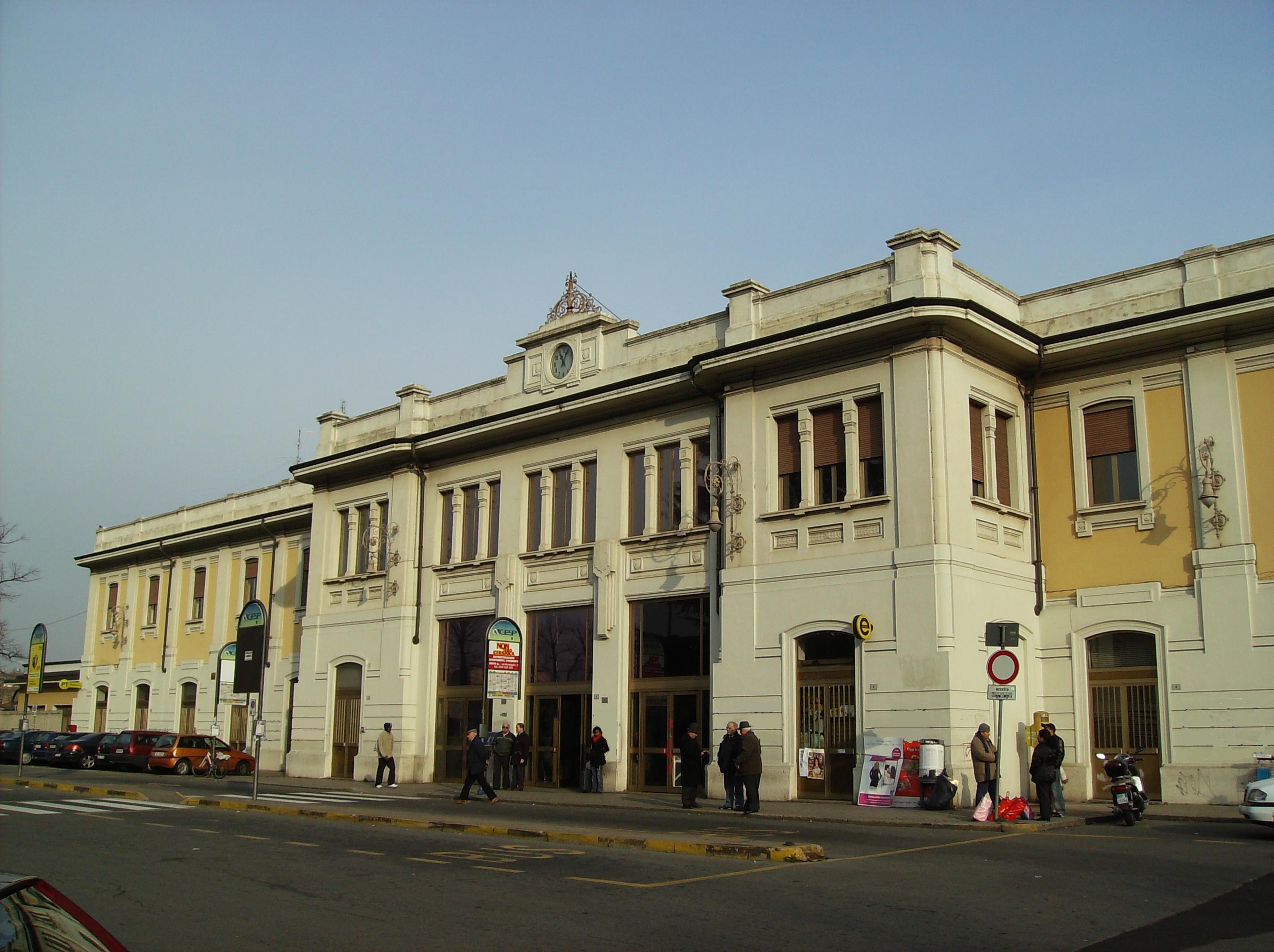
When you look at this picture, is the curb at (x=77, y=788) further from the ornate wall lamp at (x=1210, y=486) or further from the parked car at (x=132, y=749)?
the ornate wall lamp at (x=1210, y=486)

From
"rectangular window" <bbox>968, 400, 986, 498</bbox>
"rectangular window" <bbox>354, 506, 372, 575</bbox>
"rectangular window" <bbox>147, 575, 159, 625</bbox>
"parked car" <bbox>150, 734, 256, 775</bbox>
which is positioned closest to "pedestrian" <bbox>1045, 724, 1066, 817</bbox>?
"rectangular window" <bbox>968, 400, 986, 498</bbox>

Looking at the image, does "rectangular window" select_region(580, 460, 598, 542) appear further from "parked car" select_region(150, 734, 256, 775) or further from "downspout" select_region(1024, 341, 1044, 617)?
"parked car" select_region(150, 734, 256, 775)

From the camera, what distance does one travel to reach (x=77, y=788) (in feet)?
89.4

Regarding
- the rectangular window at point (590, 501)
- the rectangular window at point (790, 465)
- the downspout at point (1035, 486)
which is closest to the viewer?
the downspout at point (1035, 486)

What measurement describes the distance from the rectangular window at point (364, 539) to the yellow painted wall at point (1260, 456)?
24.0 meters

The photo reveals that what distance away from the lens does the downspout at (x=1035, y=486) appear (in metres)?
25.2

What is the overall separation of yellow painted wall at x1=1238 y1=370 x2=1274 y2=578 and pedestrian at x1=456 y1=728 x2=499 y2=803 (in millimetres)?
15779

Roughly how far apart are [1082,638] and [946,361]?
659cm

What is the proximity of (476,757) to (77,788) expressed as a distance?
34.4ft

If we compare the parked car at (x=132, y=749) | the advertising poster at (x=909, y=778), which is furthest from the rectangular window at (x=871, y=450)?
the parked car at (x=132, y=749)

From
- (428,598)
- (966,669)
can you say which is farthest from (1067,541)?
(428,598)

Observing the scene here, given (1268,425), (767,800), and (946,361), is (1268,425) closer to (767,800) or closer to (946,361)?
(946,361)

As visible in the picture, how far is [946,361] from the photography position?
23797mm

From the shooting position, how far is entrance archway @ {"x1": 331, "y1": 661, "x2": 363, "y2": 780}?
1384 inches
